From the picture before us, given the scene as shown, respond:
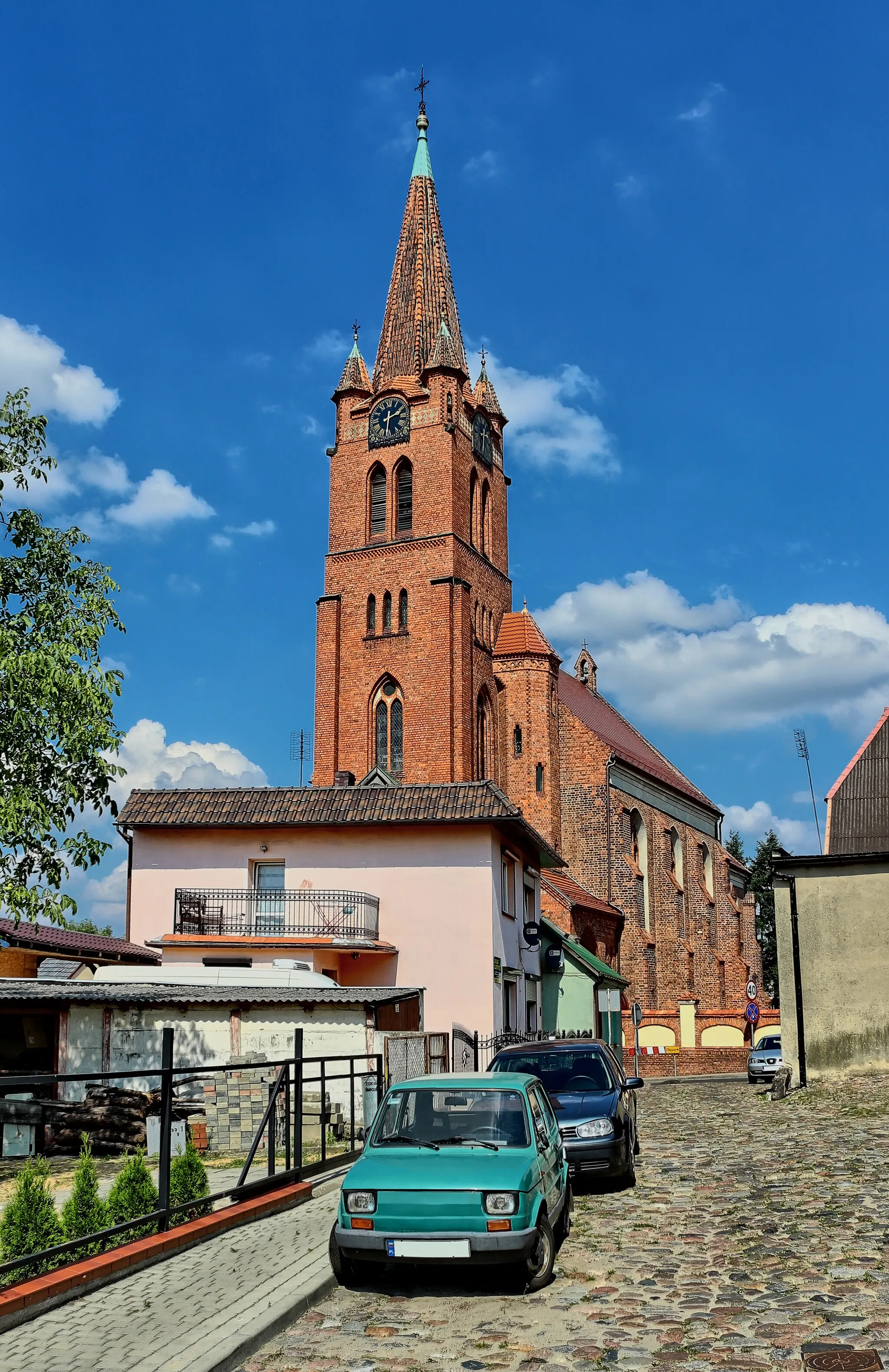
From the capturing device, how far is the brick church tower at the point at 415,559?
4653 cm

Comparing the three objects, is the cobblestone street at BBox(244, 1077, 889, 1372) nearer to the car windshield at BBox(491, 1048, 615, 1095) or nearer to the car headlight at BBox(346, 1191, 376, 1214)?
the car headlight at BBox(346, 1191, 376, 1214)

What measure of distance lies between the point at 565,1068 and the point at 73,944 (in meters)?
15.0

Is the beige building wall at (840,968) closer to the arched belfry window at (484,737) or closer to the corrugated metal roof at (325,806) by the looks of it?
the corrugated metal roof at (325,806)

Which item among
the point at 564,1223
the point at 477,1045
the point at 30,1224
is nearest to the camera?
the point at 30,1224

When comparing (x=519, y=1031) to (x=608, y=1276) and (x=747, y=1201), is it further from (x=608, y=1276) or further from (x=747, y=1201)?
(x=608, y=1276)

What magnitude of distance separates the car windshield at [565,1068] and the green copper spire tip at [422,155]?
51921 millimetres

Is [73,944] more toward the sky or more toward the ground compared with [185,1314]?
more toward the sky

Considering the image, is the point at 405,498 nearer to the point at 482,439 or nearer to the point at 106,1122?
Answer: the point at 482,439

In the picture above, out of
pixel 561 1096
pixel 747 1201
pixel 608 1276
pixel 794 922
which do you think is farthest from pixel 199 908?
pixel 608 1276

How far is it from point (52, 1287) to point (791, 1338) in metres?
4.22

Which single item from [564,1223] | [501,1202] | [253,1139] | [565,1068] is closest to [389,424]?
[565,1068]

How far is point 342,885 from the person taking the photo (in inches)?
1149

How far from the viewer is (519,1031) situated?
3186cm

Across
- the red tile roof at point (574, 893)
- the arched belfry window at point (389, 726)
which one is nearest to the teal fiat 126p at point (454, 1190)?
the red tile roof at point (574, 893)
